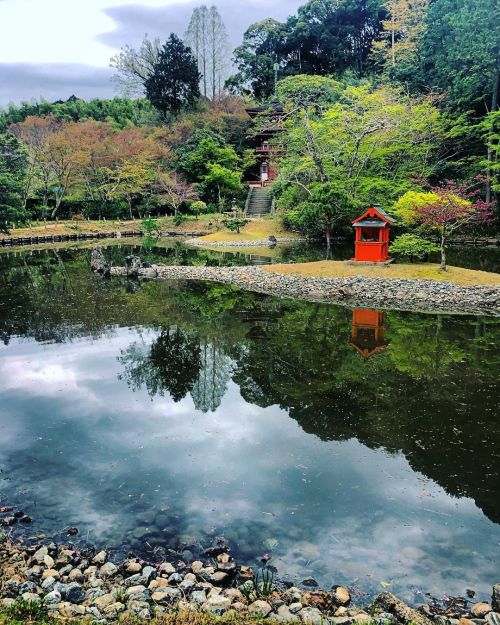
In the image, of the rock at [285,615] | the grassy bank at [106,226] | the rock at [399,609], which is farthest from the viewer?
the grassy bank at [106,226]

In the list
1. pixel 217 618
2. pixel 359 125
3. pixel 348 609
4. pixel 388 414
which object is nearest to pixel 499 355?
pixel 388 414

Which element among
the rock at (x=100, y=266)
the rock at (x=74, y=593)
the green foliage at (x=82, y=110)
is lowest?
the rock at (x=74, y=593)

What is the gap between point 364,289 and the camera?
17.1 m

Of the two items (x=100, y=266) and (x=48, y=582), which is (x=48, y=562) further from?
(x=100, y=266)

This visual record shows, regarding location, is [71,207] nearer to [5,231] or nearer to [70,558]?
[5,231]

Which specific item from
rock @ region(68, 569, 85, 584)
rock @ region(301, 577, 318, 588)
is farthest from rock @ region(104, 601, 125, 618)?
rock @ region(301, 577, 318, 588)

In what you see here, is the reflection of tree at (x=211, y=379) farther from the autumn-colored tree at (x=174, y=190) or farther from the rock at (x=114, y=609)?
the autumn-colored tree at (x=174, y=190)

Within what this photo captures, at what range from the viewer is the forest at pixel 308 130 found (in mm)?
27078

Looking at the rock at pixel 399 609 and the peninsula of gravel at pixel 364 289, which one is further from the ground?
the peninsula of gravel at pixel 364 289

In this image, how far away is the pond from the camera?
5.45 metres

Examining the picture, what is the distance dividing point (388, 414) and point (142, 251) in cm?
2438

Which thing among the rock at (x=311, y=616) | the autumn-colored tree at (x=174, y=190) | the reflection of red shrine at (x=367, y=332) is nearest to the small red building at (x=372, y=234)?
the reflection of red shrine at (x=367, y=332)

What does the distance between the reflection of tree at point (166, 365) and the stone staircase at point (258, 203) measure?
93.2ft

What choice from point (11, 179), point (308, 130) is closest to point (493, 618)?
point (308, 130)
